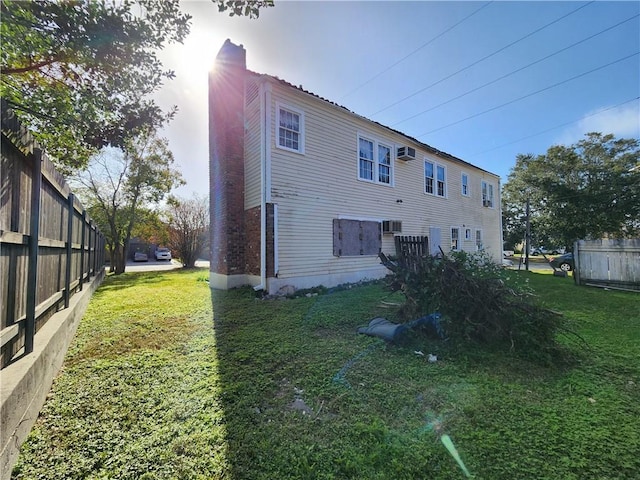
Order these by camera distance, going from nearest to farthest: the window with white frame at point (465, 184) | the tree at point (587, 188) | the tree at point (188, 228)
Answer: the window with white frame at point (465, 184)
the tree at point (188, 228)
the tree at point (587, 188)

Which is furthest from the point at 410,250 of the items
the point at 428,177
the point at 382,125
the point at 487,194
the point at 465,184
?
the point at 487,194

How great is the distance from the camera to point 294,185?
8359 millimetres

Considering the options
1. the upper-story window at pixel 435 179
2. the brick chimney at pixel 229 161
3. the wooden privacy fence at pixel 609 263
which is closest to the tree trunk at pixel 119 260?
the brick chimney at pixel 229 161

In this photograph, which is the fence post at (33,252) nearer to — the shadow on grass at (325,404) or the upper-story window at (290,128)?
the shadow on grass at (325,404)

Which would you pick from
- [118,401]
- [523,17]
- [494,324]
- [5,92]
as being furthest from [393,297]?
[523,17]

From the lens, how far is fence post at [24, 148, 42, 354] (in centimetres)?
235

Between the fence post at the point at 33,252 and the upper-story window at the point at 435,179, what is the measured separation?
12.7 m

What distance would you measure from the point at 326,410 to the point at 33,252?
2895 millimetres

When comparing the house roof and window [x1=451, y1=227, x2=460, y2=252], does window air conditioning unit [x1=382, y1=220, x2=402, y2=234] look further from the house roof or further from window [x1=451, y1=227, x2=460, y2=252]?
window [x1=451, y1=227, x2=460, y2=252]

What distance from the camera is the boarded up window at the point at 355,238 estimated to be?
9341 mm

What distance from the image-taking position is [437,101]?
12.1 m

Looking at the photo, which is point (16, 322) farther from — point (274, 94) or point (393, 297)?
point (274, 94)

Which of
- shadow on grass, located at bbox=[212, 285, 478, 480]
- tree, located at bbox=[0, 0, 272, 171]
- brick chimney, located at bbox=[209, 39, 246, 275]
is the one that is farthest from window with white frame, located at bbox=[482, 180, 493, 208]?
tree, located at bbox=[0, 0, 272, 171]

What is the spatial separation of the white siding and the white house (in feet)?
0.11
